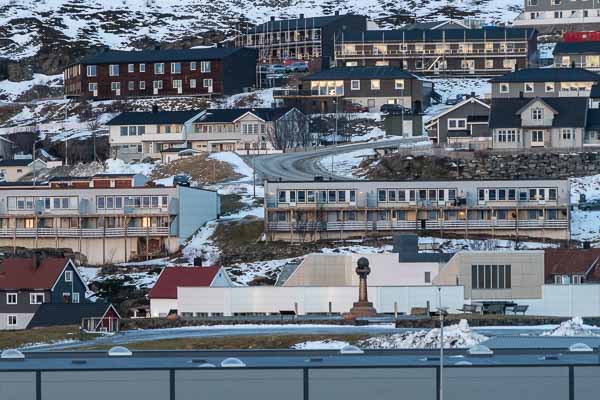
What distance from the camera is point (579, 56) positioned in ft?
502

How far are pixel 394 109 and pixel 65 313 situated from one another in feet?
187

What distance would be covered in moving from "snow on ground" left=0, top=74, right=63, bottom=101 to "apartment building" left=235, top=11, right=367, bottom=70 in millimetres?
14165

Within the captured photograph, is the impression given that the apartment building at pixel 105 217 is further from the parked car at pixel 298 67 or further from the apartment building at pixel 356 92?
the parked car at pixel 298 67

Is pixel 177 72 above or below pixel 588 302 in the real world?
above

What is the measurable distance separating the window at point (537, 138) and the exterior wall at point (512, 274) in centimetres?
3233

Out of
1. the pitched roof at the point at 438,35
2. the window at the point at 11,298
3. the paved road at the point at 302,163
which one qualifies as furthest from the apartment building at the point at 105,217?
the pitched roof at the point at 438,35

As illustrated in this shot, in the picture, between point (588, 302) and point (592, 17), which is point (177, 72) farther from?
point (588, 302)

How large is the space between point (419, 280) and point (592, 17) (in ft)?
265

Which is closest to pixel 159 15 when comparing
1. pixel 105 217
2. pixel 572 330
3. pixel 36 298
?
pixel 105 217

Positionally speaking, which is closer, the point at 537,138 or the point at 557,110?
the point at 537,138

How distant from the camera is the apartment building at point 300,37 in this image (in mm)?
167875

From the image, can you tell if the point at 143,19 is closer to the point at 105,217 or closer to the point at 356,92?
the point at 356,92

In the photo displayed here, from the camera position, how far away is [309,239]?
110 meters

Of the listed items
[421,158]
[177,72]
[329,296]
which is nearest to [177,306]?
[329,296]
